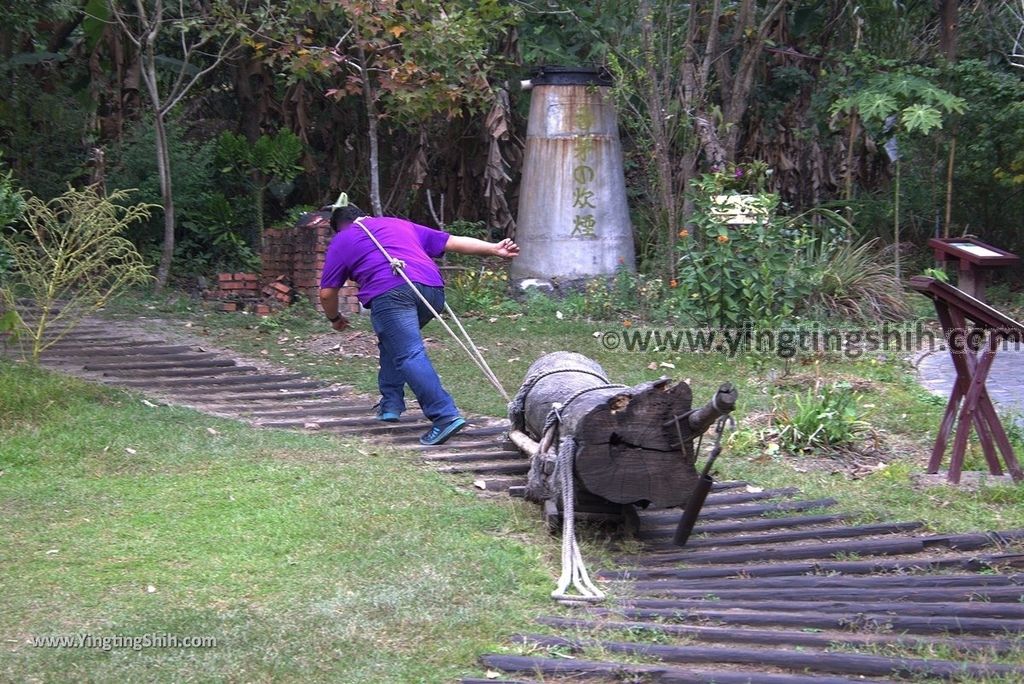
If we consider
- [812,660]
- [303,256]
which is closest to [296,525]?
[812,660]

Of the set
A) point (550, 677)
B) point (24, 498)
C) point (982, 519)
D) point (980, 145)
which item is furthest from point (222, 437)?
point (980, 145)

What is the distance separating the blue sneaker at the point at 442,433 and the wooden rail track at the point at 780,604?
0.13 metres

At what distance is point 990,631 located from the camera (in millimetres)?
4605

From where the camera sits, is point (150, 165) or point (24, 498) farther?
point (150, 165)

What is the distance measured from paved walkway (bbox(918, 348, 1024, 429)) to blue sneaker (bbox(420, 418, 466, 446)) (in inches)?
142

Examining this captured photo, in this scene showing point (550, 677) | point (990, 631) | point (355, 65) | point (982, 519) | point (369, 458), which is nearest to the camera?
point (550, 677)

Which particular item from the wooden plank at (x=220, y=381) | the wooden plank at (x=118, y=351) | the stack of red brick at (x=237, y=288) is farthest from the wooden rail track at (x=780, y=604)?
the stack of red brick at (x=237, y=288)

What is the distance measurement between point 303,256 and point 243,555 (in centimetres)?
788

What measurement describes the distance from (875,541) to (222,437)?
429cm

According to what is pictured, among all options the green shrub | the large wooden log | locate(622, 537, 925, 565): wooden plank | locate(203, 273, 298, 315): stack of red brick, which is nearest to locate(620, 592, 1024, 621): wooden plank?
locate(622, 537, 925, 565): wooden plank

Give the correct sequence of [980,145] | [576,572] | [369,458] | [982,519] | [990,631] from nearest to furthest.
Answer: [990,631] → [576,572] → [982,519] → [369,458] → [980,145]

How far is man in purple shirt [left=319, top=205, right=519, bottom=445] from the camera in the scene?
7.75 metres

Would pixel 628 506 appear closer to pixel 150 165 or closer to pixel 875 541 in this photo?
pixel 875 541

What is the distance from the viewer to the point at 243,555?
18.1 feet
